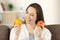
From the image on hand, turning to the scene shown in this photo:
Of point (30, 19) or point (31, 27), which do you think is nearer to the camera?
point (30, 19)

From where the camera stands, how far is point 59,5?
11.7 feet

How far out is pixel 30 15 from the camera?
1.60m

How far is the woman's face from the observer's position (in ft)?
5.16

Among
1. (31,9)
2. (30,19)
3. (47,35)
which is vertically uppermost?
(31,9)

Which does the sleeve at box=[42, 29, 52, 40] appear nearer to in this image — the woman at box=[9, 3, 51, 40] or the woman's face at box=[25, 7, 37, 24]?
the woman at box=[9, 3, 51, 40]

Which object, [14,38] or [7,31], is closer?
[14,38]

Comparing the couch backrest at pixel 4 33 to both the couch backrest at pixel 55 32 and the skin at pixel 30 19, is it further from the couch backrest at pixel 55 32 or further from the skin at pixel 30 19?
the couch backrest at pixel 55 32

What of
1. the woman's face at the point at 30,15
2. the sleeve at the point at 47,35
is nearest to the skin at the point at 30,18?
the woman's face at the point at 30,15

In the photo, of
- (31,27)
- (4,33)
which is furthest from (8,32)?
(31,27)

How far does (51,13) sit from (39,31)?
216 cm

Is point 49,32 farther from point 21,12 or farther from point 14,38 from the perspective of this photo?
point 21,12

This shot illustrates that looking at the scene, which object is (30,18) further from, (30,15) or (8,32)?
(8,32)

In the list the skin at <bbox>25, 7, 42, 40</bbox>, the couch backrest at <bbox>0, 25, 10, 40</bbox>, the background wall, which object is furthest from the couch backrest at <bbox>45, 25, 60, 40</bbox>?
the background wall

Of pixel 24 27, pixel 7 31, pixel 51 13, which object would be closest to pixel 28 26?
pixel 24 27
